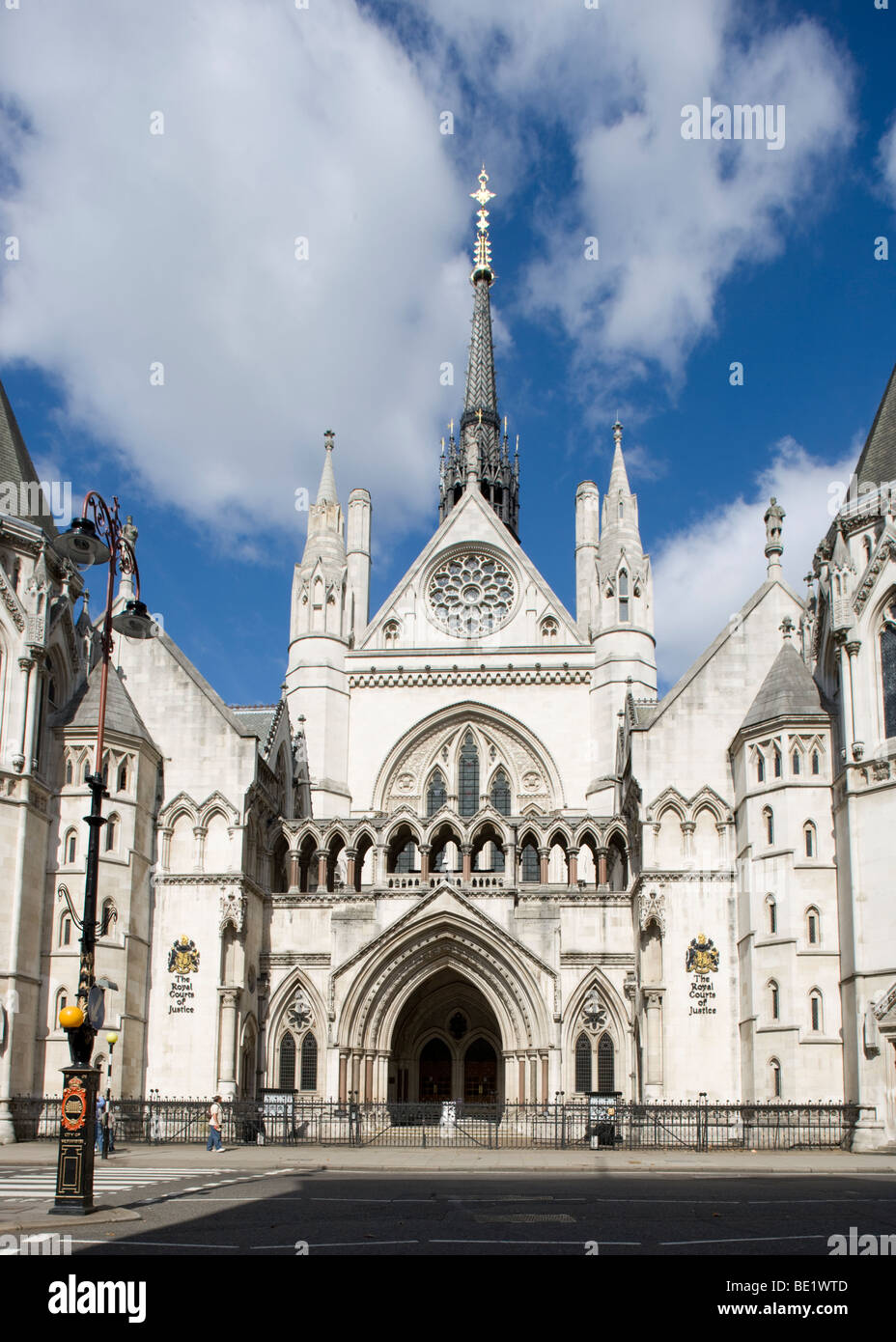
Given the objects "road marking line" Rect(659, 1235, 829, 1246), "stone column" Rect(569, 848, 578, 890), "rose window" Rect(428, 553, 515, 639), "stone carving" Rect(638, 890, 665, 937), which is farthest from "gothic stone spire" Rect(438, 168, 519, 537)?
"road marking line" Rect(659, 1235, 829, 1246)

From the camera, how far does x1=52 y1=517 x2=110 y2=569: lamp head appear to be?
52.0 feet

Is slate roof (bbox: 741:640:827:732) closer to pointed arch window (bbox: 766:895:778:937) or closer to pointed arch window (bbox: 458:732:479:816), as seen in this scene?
pointed arch window (bbox: 766:895:778:937)

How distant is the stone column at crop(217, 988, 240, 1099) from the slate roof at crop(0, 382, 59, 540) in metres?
13.3

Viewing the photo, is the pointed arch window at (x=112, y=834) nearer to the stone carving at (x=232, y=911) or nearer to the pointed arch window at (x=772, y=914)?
the stone carving at (x=232, y=911)

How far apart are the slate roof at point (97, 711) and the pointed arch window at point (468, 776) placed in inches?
509

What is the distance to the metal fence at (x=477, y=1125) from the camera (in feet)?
98.8

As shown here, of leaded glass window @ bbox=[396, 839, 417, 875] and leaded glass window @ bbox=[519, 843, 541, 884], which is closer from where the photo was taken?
leaded glass window @ bbox=[519, 843, 541, 884]

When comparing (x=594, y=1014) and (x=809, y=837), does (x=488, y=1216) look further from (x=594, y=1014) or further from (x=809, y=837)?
(x=594, y=1014)

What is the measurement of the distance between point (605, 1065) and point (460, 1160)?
13.1m

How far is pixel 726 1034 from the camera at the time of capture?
114 ft

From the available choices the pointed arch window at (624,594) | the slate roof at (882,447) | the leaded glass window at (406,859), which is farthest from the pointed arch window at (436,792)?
the slate roof at (882,447)

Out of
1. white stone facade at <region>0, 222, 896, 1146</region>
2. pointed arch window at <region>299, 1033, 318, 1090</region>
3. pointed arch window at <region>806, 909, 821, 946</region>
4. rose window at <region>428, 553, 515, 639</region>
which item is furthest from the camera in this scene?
rose window at <region>428, 553, 515, 639</region>
